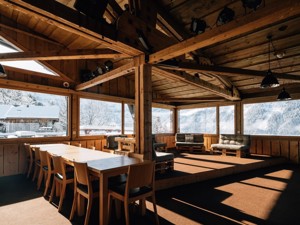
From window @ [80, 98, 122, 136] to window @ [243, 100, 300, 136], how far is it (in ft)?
17.7

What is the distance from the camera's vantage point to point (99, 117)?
7.39 meters

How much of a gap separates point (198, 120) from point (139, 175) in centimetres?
777

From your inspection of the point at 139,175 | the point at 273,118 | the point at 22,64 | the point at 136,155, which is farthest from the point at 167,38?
the point at 273,118

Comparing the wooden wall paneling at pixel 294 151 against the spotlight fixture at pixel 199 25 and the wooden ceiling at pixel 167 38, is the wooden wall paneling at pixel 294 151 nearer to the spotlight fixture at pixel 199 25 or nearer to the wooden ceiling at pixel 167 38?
the wooden ceiling at pixel 167 38

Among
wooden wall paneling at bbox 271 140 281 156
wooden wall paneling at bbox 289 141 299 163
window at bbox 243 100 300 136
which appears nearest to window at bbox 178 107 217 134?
window at bbox 243 100 300 136

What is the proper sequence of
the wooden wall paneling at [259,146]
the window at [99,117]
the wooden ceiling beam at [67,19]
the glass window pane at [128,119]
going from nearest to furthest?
the wooden ceiling beam at [67,19] < the window at [99,117] < the wooden wall paneling at [259,146] < the glass window pane at [128,119]

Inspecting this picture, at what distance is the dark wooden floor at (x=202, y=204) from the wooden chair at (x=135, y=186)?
457 mm

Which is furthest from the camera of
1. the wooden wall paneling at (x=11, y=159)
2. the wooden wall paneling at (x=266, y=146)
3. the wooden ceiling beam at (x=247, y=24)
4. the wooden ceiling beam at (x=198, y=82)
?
the wooden wall paneling at (x=266, y=146)

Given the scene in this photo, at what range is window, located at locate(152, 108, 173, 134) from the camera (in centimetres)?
981

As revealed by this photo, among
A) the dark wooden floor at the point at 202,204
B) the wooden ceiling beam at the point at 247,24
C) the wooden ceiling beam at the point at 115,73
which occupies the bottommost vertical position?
the dark wooden floor at the point at 202,204

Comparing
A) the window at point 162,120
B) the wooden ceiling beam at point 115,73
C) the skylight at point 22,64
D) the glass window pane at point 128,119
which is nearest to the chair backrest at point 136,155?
the wooden ceiling beam at point 115,73

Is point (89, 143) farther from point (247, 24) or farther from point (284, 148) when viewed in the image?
point (284, 148)

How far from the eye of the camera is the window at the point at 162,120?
9.81 m

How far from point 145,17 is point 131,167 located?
2818 millimetres
